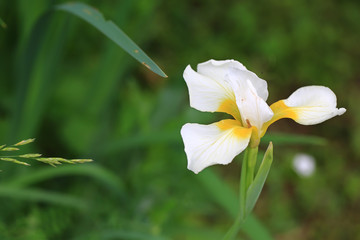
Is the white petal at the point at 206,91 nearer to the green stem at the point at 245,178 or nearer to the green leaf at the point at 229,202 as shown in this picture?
the green stem at the point at 245,178

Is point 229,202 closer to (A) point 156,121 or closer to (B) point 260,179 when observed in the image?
(A) point 156,121

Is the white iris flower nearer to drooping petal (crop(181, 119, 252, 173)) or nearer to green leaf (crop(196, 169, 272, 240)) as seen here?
drooping petal (crop(181, 119, 252, 173))

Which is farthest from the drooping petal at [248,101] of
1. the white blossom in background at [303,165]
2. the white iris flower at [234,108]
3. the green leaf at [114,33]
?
the white blossom in background at [303,165]

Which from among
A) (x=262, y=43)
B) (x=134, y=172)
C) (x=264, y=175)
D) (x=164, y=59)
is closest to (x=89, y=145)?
(x=134, y=172)

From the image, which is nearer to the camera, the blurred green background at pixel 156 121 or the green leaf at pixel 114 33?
the green leaf at pixel 114 33

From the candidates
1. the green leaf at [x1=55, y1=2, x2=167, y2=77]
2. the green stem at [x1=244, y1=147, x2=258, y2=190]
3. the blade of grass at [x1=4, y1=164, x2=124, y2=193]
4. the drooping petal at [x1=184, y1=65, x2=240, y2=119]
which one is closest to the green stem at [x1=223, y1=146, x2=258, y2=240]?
the green stem at [x1=244, y1=147, x2=258, y2=190]

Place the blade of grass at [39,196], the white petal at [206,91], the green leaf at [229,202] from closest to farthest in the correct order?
the white petal at [206,91]
the blade of grass at [39,196]
the green leaf at [229,202]
